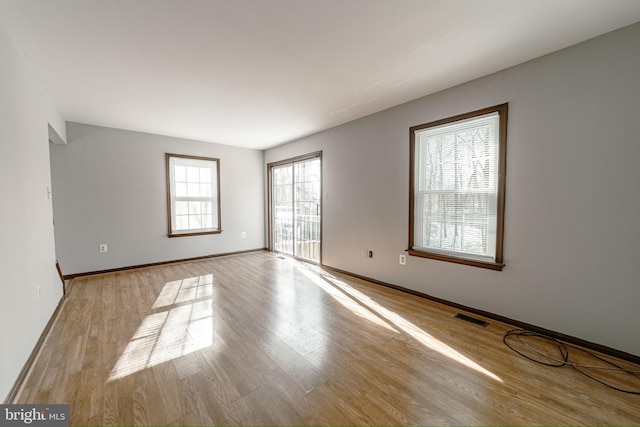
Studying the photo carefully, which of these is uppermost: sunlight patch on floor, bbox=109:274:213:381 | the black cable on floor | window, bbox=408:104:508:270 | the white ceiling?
the white ceiling

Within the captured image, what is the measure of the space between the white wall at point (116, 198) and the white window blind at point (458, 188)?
165 inches

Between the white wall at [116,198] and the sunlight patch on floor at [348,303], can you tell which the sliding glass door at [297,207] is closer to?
the sunlight patch on floor at [348,303]

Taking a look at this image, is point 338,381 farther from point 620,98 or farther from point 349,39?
point 620,98

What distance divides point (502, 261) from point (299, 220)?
366 centimetres

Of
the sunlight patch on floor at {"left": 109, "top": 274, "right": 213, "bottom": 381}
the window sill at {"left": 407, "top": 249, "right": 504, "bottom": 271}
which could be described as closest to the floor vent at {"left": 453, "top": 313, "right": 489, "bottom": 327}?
the window sill at {"left": 407, "top": 249, "right": 504, "bottom": 271}


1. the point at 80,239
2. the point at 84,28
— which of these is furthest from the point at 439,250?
the point at 80,239

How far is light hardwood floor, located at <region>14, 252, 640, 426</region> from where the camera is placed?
4.77ft

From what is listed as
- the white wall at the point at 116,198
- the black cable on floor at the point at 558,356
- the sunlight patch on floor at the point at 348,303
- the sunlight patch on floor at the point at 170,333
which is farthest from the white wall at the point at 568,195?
the white wall at the point at 116,198

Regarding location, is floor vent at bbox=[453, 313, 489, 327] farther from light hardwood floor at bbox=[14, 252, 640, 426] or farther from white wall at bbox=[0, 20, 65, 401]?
white wall at bbox=[0, 20, 65, 401]

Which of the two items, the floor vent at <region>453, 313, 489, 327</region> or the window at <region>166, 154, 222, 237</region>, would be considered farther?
the window at <region>166, 154, 222, 237</region>

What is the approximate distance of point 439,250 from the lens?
9.96 feet

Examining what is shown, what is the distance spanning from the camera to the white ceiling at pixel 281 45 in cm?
171

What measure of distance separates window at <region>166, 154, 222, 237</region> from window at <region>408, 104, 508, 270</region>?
4127 millimetres

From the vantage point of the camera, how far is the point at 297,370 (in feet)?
5.98
